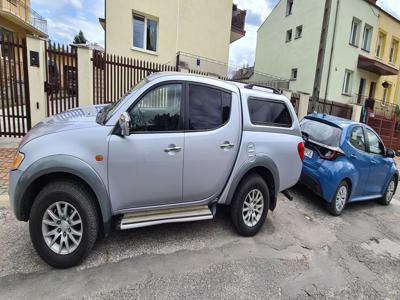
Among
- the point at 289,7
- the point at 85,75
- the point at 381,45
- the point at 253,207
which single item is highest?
the point at 289,7

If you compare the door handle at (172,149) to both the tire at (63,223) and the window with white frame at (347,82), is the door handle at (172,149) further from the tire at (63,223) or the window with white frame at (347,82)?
the window with white frame at (347,82)

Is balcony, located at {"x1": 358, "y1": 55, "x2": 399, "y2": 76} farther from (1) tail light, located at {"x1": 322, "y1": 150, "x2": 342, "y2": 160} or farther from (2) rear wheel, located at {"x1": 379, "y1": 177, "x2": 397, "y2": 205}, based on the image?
(1) tail light, located at {"x1": 322, "y1": 150, "x2": 342, "y2": 160}

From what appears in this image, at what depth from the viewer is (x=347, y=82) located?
19922 mm

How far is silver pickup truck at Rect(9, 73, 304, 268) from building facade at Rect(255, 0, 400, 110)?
14948 mm

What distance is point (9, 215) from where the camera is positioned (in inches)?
148

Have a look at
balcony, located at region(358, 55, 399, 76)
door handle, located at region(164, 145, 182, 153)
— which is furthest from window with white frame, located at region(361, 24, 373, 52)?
door handle, located at region(164, 145, 182, 153)

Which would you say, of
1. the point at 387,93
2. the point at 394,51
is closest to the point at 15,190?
the point at 387,93

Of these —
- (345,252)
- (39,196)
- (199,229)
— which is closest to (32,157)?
(39,196)

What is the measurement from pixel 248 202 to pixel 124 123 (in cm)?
207

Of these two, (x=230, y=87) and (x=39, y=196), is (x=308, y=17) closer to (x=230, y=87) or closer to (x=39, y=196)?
(x=230, y=87)

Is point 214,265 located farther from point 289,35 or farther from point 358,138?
point 289,35

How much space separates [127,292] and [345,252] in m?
3.12

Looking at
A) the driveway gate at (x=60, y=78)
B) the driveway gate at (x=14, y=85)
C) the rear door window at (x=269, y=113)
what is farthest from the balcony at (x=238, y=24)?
the rear door window at (x=269, y=113)

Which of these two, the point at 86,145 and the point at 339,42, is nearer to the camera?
the point at 86,145
